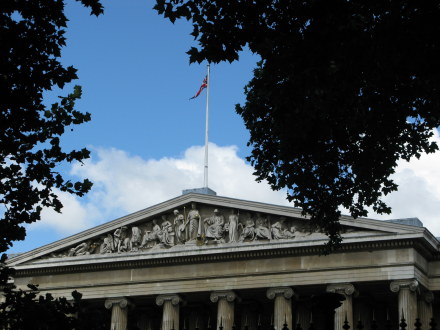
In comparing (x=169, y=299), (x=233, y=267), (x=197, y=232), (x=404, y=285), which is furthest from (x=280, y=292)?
(x=169, y=299)

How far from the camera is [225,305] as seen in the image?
146ft

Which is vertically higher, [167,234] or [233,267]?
[167,234]

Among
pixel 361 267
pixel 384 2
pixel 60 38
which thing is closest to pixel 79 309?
pixel 60 38

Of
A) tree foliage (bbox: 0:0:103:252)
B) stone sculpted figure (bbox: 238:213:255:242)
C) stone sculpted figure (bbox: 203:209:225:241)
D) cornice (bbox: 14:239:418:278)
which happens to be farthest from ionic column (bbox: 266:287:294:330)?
tree foliage (bbox: 0:0:103:252)

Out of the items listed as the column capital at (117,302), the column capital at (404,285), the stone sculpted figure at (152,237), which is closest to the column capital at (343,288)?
the column capital at (404,285)

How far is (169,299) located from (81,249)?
612cm

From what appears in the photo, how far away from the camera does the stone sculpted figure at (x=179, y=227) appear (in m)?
46.2

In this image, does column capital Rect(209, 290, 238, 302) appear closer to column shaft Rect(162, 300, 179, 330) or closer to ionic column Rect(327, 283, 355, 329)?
column shaft Rect(162, 300, 179, 330)

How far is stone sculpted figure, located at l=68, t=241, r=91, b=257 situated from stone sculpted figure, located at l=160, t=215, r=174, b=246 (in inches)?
183

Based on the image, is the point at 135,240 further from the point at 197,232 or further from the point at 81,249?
the point at 197,232

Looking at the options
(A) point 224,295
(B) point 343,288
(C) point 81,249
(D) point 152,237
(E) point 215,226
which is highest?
(E) point 215,226

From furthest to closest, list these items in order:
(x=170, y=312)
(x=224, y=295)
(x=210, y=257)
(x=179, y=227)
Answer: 1. (x=179, y=227)
2. (x=170, y=312)
3. (x=210, y=257)
4. (x=224, y=295)

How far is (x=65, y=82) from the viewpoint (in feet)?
49.8

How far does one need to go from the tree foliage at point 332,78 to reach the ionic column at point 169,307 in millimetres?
24541
